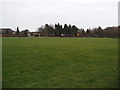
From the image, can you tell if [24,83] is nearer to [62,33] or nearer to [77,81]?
[77,81]

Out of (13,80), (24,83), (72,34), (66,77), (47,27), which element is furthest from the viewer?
(72,34)

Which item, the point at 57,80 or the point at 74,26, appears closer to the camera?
the point at 57,80

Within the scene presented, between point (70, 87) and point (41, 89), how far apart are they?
0.77 m

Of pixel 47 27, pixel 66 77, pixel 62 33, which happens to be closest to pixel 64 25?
pixel 62 33

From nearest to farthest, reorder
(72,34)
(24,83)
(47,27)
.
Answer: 1. (24,83)
2. (47,27)
3. (72,34)

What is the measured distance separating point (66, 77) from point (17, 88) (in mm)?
1647

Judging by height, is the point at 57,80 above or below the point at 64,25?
below

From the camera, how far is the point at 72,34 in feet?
325

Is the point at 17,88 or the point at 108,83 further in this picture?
the point at 108,83

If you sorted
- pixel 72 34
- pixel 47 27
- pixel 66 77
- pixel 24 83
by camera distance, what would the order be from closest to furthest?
1. pixel 24 83
2. pixel 66 77
3. pixel 47 27
4. pixel 72 34

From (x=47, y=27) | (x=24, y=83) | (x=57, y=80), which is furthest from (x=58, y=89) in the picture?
(x=47, y=27)

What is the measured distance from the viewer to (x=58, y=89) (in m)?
3.96

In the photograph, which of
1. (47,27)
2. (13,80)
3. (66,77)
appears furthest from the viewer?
(47,27)

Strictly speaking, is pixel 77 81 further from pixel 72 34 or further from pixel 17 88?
pixel 72 34
